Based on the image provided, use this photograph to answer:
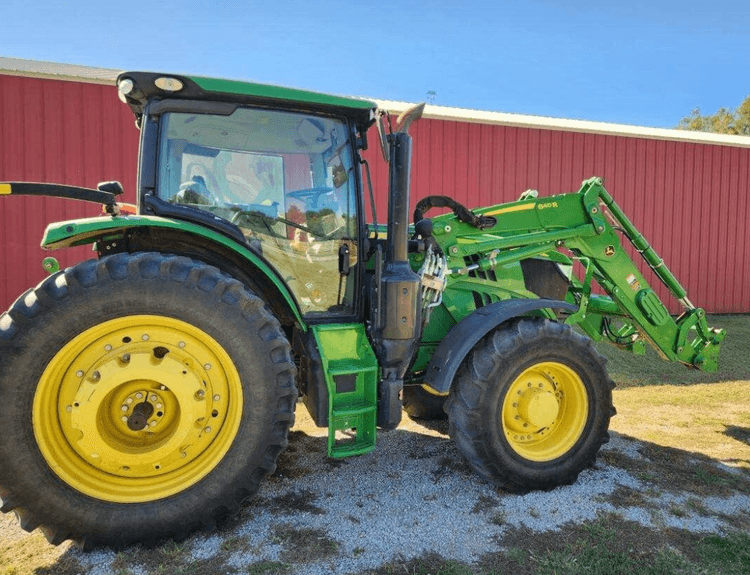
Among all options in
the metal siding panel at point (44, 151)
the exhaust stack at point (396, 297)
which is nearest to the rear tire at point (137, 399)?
the exhaust stack at point (396, 297)

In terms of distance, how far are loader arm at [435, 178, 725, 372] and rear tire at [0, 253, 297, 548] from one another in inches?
65.5

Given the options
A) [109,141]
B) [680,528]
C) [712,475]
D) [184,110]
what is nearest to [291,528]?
[680,528]

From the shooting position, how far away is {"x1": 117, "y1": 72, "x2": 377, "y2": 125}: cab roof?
8.90ft

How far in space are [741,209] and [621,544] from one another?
11.4m

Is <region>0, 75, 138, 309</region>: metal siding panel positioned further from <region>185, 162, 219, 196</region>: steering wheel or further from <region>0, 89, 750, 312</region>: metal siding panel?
<region>185, 162, 219, 196</region>: steering wheel

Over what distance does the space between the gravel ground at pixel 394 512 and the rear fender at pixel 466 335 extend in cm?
70

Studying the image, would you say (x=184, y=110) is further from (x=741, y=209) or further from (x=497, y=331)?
(x=741, y=209)

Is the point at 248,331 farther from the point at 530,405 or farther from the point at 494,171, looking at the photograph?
the point at 494,171

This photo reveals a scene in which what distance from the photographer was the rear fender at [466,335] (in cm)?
313

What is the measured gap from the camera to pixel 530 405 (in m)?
3.28

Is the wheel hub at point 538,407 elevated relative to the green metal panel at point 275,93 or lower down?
lower down

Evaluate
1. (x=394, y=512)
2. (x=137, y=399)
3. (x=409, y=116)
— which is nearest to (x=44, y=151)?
(x=137, y=399)

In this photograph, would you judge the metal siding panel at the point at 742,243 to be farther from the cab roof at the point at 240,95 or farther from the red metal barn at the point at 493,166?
the cab roof at the point at 240,95

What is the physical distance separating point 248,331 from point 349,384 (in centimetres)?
66
